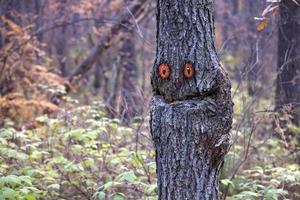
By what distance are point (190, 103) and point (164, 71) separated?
32 centimetres

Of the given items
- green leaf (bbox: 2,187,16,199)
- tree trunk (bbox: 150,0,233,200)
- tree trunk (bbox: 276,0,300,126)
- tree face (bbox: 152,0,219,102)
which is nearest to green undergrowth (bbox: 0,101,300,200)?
green leaf (bbox: 2,187,16,199)

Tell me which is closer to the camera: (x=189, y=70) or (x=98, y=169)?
(x=189, y=70)

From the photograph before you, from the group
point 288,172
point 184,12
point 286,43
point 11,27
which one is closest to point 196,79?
point 184,12

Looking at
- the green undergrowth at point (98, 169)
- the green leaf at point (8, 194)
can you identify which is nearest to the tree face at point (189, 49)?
the green undergrowth at point (98, 169)

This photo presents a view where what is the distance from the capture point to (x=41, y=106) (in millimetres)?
8688

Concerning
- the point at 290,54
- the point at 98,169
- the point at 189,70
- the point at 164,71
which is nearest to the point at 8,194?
the point at 98,169

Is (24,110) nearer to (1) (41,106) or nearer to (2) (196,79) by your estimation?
(1) (41,106)

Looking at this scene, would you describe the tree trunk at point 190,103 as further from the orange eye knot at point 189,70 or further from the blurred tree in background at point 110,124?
the blurred tree in background at point 110,124

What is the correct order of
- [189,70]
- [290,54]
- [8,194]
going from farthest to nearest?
1. [290,54]
2. [8,194]
3. [189,70]

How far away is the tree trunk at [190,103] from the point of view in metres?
3.36

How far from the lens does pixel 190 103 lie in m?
3.37

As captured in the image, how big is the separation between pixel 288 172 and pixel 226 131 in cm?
200

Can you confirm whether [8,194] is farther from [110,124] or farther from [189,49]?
[189,49]

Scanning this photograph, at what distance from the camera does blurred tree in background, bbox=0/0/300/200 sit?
5.16 meters
